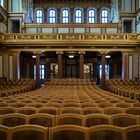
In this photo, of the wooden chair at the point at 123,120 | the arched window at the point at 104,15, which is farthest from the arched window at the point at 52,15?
the wooden chair at the point at 123,120

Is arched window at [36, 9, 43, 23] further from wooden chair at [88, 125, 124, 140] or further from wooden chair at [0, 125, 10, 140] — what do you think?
wooden chair at [88, 125, 124, 140]

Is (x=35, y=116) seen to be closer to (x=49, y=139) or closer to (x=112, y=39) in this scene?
(x=49, y=139)

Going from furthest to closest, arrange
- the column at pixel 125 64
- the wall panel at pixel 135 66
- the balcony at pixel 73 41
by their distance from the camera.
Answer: the wall panel at pixel 135 66
the column at pixel 125 64
the balcony at pixel 73 41

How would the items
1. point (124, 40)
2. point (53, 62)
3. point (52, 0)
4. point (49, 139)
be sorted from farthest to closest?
point (52, 0)
point (53, 62)
point (124, 40)
point (49, 139)

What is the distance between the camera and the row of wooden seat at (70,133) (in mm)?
2990

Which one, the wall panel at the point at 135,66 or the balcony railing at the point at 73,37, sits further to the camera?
the wall panel at the point at 135,66

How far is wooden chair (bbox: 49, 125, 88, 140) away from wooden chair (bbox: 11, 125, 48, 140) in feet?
0.33

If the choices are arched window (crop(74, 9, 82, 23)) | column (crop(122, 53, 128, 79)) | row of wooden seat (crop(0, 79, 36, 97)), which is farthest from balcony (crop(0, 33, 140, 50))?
arched window (crop(74, 9, 82, 23))

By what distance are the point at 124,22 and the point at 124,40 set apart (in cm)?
593

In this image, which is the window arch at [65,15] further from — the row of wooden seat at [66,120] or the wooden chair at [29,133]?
the wooden chair at [29,133]

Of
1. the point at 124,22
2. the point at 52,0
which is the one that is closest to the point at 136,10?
the point at 124,22

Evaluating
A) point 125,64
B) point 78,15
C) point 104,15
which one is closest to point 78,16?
point 78,15

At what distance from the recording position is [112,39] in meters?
20.9

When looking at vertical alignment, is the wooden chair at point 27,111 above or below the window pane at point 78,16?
below
